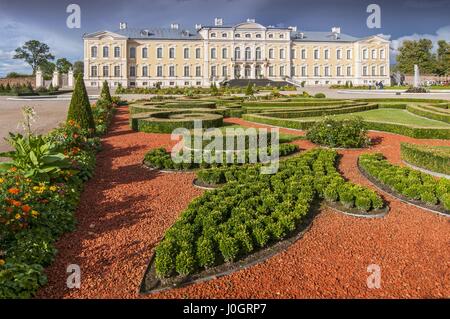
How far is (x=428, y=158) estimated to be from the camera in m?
7.16

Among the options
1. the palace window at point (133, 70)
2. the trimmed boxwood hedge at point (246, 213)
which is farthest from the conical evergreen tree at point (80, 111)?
the palace window at point (133, 70)

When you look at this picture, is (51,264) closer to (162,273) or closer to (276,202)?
(162,273)

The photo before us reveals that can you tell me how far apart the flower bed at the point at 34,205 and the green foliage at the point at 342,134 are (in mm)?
5458

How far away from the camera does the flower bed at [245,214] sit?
386cm

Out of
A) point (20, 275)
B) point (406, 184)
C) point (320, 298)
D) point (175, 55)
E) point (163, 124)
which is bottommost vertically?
point (320, 298)

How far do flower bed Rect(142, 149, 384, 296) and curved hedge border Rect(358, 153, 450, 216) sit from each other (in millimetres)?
704

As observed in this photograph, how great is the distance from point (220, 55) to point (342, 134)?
157 feet

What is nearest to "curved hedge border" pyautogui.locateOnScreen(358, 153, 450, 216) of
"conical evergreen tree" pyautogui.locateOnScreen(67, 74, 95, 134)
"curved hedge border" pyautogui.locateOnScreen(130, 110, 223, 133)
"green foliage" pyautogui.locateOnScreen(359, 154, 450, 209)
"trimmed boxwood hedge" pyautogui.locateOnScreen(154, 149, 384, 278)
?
"green foliage" pyautogui.locateOnScreen(359, 154, 450, 209)

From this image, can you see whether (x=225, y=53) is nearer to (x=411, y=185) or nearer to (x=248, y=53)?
(x=248, y=53)

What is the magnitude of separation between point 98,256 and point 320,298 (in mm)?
2328

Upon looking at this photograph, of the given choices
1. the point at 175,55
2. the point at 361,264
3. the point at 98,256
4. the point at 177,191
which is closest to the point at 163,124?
the point at 177,191

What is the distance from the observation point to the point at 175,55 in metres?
54.4

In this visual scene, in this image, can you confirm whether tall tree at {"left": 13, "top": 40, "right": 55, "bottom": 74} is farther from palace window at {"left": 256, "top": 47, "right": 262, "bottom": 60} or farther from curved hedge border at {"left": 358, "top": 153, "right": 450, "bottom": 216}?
curved hedge border at {"left": 358, "top": 153, "right": 450, "bottom": 216}

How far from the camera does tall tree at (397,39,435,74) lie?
56.3 m
